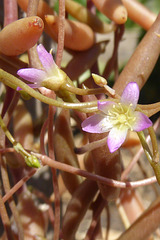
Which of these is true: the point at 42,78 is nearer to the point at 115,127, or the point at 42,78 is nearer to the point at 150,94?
the point at 115,127

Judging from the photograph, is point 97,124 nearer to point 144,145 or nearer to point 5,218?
point 144,145

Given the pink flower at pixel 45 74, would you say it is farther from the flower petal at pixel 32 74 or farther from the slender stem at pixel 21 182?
the slender stem at pixel 21 182

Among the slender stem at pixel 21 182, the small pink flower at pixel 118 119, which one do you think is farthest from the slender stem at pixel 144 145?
the slender stem at pixel 21 182

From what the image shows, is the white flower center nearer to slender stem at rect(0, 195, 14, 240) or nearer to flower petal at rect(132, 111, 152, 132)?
flower petal at rect(132, 111, 152, 132)

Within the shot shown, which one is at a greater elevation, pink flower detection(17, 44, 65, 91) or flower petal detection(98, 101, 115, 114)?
pink flower detection(17, 44, 65, 91)

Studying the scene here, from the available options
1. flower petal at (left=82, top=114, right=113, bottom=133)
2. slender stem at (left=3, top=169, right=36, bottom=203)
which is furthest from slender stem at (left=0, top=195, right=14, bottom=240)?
flower petal at (left=82, top=114, right=113, bottom=133)

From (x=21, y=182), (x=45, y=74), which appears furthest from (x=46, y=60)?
(x=21, y=182)
